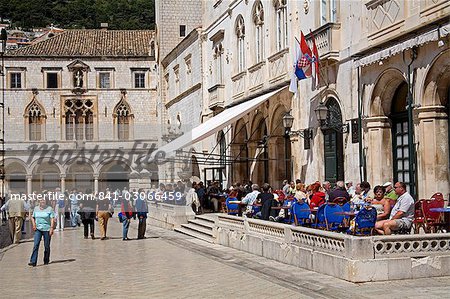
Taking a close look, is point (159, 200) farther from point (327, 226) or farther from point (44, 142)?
point (44, 142)

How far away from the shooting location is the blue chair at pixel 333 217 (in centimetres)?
1470

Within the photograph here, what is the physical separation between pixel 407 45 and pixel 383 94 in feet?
7.83

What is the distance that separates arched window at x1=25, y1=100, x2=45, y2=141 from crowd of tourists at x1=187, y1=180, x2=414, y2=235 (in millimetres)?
33724

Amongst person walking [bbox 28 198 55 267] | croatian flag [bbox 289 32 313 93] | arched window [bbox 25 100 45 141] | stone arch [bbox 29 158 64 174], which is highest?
arched window [bbox 25 100 45 141]

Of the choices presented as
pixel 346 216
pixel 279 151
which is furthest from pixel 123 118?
pixel 346 216

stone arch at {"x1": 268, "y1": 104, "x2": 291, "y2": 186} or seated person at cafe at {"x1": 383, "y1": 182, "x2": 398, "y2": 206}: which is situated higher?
stone arch at {"x1": 268, "y1": 104, "x2": 291, "y2": 186}

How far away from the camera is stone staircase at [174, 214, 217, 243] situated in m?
23.1

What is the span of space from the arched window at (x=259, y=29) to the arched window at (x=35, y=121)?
35543mm

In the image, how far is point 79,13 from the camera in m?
116

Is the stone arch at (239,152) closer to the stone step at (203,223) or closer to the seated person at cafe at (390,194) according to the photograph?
the stone step at (203,223)

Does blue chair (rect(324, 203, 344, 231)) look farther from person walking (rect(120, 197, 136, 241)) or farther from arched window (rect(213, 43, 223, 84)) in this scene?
arched window (rect(213, 43, 223, 84))

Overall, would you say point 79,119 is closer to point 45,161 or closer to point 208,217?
point 45,161

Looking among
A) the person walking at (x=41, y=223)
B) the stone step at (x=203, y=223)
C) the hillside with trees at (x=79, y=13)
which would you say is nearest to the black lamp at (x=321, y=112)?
the stone step at (x=203, y=223)

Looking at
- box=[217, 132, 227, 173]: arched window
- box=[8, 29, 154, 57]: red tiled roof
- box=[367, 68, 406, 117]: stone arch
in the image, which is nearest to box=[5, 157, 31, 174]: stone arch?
box=[8, 29, 154, 57]: red tiled roof
